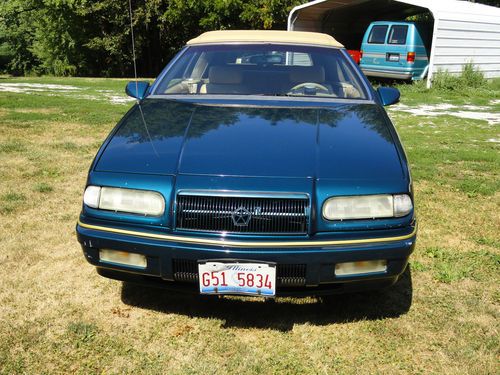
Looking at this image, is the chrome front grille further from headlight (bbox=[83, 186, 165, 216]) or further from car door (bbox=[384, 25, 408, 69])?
car door (bbox=[384, 25, 408, 69])

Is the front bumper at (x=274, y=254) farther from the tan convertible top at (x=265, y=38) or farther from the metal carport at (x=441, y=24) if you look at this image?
the metal carport at (x=441, y=24)

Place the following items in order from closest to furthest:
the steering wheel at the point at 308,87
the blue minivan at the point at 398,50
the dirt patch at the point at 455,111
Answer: the steering wheel at the point at 308,87, the dirt patch at the point at 455,111, the blue minivan at the point at 398,50

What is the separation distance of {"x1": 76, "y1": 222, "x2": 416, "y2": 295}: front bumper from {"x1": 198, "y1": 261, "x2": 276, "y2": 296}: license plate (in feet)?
0.12

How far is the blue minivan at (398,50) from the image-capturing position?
13391mm

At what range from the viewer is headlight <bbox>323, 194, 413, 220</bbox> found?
2291 mm

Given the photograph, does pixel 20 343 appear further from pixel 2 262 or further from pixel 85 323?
pixel 2 262

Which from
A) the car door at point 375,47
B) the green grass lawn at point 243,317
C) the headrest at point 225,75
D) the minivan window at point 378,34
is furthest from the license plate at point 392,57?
the headrest at point 225,75

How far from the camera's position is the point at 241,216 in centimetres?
224

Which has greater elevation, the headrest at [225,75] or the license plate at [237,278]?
the headrest at [225,75]

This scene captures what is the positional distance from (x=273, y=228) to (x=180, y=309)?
0.91 m

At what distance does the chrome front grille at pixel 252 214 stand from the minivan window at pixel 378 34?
510 inches

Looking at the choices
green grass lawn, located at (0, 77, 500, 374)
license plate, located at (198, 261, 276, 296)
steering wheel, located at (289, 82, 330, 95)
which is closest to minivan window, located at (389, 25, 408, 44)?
green grass lawn, located at (0, 77, 500, 374)

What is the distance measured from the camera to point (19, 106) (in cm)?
923

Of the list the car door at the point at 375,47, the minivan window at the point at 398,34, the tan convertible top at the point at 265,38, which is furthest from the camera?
the car door at the point at 375,47
